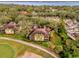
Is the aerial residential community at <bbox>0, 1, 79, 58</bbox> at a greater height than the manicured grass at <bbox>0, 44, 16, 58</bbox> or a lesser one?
greater

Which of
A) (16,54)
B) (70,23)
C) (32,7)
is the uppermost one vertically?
(32,7)

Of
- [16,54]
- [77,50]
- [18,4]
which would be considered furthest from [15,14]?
[77,50]

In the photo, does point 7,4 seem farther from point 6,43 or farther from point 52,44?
point 52,44

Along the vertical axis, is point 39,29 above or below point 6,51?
above

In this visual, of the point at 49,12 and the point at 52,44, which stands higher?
the point at 49,12

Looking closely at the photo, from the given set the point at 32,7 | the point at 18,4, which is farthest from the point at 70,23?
the point at 18,4
